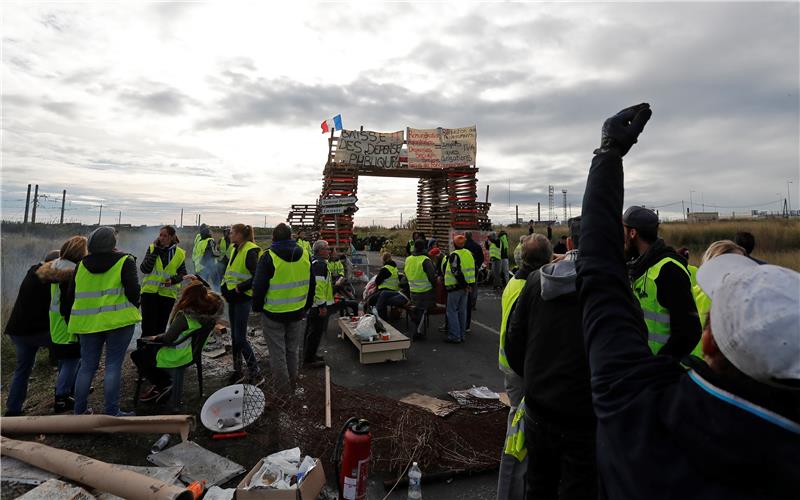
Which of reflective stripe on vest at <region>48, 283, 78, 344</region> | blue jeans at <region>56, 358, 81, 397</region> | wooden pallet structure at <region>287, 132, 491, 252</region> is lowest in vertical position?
blue jeans at <region>56, 358, 81, 397</region>

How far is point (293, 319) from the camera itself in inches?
209

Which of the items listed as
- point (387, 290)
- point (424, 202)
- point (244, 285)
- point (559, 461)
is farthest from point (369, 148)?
point (559, 461)

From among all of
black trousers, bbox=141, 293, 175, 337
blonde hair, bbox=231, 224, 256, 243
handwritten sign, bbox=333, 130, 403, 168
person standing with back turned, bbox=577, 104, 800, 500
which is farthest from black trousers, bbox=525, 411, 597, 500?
handwritten sign, bbox=333, 130, 403, 168

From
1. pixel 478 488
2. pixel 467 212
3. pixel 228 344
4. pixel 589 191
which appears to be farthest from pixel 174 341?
pixel 467 212

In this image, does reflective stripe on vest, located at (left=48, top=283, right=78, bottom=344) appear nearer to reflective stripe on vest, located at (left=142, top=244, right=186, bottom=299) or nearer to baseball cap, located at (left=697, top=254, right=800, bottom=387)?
reflective stripe on vest, located at (left=142, top=244, right=186, bottom=299)

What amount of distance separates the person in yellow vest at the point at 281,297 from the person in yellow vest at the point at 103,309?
4.63 ft

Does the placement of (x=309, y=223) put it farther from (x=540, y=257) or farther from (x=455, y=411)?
(x=540, y=257)

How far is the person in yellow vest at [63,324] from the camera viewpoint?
15.5 feet

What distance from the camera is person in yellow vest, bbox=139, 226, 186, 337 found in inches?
239

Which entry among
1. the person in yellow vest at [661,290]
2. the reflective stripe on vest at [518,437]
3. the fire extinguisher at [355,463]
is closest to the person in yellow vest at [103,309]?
the fire extinguisher at [355,463]

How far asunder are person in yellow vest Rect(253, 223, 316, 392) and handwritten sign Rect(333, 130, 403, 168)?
1078cm

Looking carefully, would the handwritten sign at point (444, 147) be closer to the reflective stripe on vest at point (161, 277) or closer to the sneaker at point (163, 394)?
the reflective stripe on vest at point (161, 277)

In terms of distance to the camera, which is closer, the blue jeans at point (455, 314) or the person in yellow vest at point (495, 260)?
the blue jeans at point (455, 314)

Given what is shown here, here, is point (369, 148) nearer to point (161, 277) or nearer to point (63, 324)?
point (161, 277)
